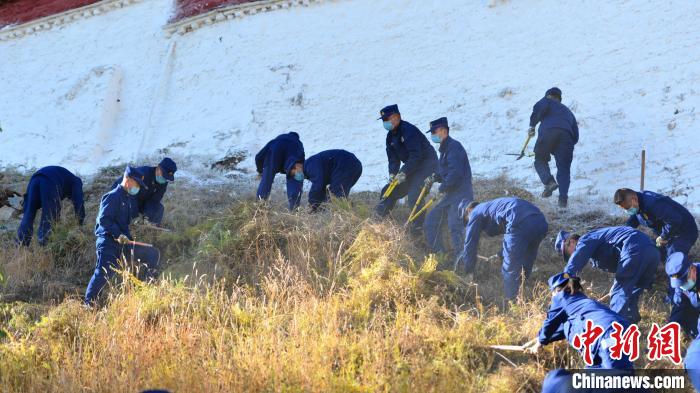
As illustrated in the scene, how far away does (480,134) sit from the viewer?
13.5 meters

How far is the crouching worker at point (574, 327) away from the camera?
6348 mm

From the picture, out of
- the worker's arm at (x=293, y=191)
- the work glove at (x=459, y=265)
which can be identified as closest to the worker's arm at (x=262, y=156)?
the worker's arm at (x=293, y=191)

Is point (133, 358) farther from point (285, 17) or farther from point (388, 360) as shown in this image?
point (285, 17)

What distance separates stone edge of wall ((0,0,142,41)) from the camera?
18000 mm

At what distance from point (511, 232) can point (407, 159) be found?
7.41 ft

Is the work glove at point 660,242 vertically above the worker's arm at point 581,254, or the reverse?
the worker's arm at point 581,254

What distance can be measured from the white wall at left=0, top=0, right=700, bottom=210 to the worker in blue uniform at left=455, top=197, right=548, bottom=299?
303cm

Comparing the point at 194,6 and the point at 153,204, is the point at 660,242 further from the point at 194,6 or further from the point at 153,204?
the point at 194,6

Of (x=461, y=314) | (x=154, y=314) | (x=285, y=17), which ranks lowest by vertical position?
(x=461, y=314)

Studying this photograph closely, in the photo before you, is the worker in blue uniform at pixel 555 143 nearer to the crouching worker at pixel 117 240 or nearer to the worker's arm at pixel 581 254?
the worker's arm at pixel 581 254

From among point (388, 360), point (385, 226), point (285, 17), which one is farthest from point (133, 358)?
point (285, 17)

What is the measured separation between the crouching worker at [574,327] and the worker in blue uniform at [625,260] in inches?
40.0

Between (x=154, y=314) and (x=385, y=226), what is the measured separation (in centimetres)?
279

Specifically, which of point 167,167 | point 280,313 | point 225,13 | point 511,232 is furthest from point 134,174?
point 225,13
